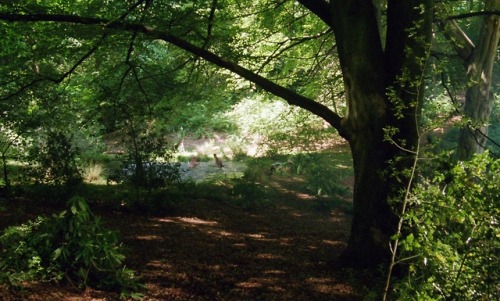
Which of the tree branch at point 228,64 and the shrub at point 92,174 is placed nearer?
the tree branch at point 228,64

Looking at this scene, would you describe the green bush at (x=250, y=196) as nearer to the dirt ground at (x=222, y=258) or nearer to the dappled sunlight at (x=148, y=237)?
the dirt ground at (x=222, y=258)

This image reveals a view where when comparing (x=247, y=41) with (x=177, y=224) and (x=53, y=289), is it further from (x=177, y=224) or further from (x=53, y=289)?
(x=53, y=289)

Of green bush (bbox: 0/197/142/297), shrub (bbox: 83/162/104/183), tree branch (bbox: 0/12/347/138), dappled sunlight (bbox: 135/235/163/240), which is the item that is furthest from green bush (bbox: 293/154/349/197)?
green bush (bbox: 0/197/142/297)

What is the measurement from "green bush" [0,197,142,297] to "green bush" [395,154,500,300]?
95.6 inches

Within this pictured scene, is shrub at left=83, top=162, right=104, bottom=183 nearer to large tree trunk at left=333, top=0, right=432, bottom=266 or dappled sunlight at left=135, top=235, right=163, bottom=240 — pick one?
dappled sunlight at left=135, top=235, right=163, bottom=240

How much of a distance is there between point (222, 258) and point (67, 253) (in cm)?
227

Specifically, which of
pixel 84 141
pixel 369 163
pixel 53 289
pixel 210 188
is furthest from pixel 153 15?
pixel 84 141

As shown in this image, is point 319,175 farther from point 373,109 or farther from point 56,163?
point 373,109

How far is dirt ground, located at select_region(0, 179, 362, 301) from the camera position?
396cm

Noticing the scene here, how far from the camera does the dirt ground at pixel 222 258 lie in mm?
3955

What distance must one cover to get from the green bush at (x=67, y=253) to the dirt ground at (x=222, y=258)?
0.13 meters

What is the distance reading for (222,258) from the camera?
5.24 metres

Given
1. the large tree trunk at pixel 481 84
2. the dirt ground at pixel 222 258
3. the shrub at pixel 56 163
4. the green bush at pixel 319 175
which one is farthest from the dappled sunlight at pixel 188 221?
the green bush at pixel 319 175

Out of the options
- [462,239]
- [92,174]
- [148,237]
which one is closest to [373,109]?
[462,239]
